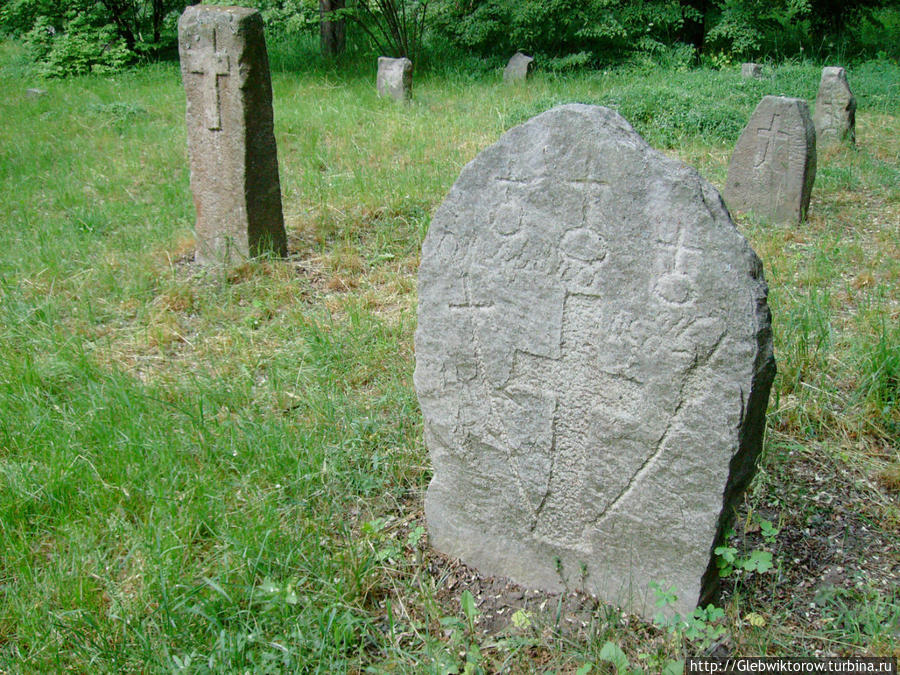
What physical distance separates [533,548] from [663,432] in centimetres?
64

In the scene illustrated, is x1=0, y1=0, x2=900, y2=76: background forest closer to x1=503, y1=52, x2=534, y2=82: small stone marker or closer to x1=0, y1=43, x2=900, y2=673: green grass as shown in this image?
x1=503, y1=52, x2=534, y2=82: small stone marker

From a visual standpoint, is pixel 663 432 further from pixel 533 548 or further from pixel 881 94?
pixel 881 94

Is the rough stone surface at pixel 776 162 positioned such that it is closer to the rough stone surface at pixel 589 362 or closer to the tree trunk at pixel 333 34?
the rough stone surface at pixel 589 362

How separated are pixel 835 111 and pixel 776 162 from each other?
2404 millimetres

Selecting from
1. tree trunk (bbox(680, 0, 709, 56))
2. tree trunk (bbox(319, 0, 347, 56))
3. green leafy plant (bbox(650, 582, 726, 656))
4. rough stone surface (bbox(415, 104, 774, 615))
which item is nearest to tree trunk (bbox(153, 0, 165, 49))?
tree trunk (bbox(319, 0, 347, 56))

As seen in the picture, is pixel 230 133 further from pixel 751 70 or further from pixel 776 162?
pixel 751 70

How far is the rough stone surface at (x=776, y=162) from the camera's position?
5.51m

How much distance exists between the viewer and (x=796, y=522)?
2.59m

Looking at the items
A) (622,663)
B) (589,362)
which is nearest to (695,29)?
(589,362)

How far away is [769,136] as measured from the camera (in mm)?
5641

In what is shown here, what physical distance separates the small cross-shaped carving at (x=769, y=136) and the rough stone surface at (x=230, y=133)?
357cm

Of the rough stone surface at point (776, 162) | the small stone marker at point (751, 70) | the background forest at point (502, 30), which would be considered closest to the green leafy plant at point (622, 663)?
the rough stone surface at point (776, 162)

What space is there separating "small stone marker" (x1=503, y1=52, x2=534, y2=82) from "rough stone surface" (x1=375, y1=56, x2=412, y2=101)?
217 cm

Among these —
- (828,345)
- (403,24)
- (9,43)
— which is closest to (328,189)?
(828,345)
